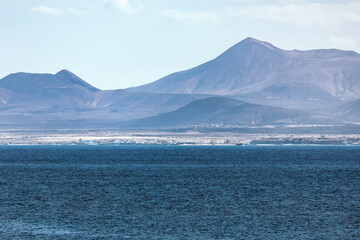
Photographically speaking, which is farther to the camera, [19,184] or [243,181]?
[243,181]

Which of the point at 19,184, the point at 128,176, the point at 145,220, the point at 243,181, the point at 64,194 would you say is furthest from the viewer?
the point at 128,176

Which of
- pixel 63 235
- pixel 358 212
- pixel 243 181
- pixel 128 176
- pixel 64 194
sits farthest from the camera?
pixel 128 176

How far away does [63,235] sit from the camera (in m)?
66.1

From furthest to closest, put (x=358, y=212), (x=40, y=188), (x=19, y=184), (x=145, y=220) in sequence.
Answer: (x=19, y=184) → (x=40, y=188) → (x=358, y=212) → (x=145, y=220)

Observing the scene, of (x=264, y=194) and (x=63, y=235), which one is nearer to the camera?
(x=63, y=235)

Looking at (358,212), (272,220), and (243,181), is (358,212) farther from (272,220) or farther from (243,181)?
(243,181)

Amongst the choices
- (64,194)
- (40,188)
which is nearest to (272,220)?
(64,194)

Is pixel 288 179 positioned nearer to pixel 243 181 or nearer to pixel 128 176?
pixel 243 181

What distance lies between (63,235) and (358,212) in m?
34.3

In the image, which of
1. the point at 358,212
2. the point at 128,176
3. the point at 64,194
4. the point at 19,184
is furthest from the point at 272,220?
the point at 128,176

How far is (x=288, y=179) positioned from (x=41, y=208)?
60.2 metres

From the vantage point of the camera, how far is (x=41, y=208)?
84062 millimetres

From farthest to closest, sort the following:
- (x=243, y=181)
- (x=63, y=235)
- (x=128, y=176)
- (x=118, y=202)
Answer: (x=128, y=176)
(x=243, y=181)
(x=118, y=202)
(x=63, y=235)

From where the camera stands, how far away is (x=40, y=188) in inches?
4338
